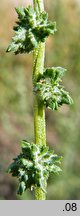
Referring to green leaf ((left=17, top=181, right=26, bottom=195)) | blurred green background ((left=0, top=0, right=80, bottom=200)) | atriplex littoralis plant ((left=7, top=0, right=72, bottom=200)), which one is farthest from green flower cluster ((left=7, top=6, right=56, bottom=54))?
blurred green background ((left=0, top=0, right=80, bottom=200))

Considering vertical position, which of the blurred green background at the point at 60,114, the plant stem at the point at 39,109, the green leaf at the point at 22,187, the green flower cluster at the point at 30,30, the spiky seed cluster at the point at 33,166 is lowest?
the green leaf at the point at 22,187

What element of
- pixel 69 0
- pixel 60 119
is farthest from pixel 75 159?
pixel 69 0

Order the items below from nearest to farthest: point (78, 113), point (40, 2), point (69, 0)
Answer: point (40, 2)
point (78, 113)
point (69, 0)

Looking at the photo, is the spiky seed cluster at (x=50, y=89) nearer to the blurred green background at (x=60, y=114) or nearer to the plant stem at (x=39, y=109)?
the plant stem at (x=39, y=109)

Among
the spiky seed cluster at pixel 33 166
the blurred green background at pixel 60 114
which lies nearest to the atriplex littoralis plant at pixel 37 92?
the spiky seed cluster at pixel 33 166

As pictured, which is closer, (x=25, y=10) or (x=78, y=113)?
(x=25, y=10)

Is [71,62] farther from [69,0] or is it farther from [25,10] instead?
[25,10]
